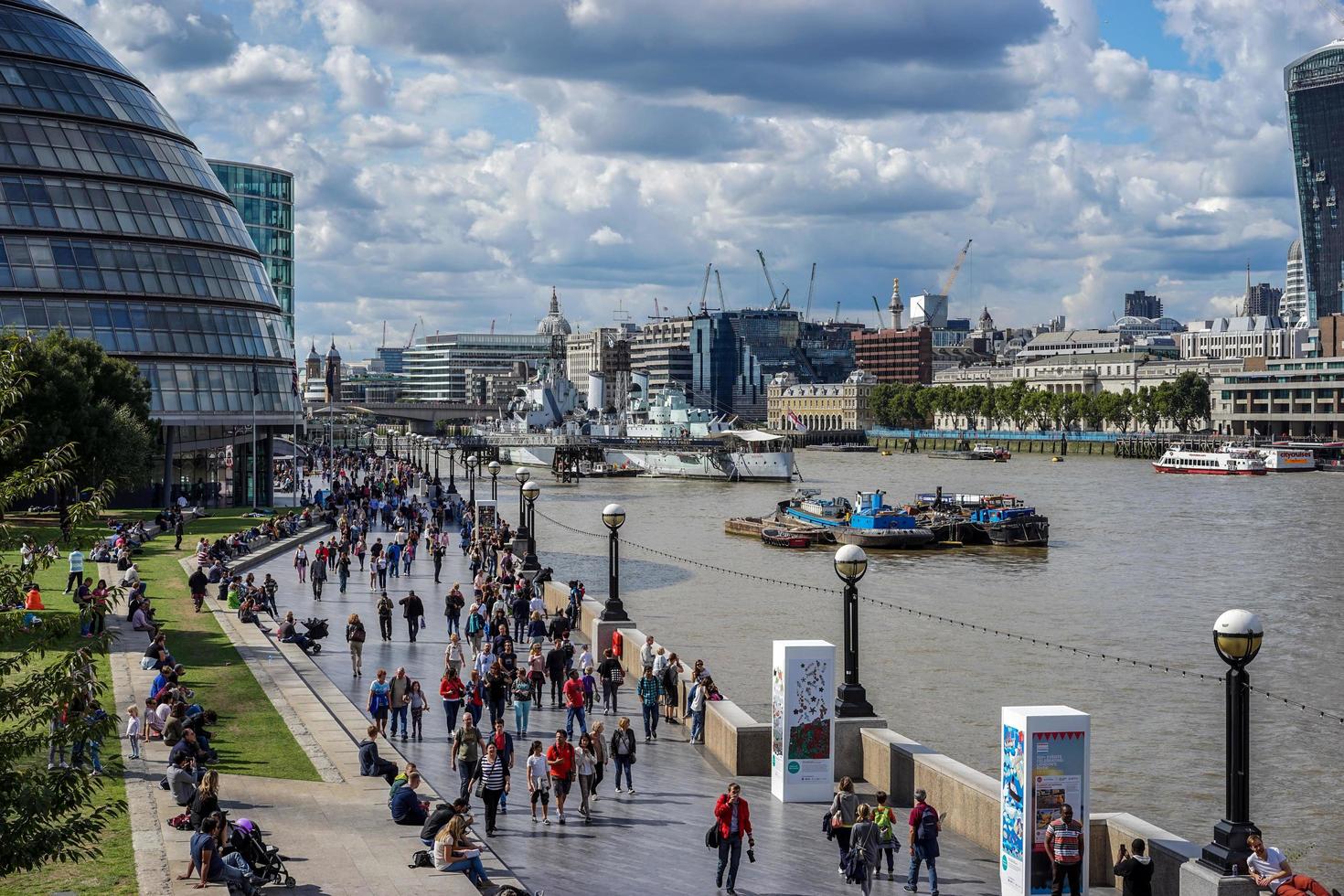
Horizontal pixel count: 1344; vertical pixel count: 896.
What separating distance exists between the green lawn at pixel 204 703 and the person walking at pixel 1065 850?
378 inches

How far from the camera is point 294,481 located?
8025cm

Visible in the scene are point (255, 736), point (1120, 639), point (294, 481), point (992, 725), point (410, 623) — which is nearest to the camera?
point (255, 736)

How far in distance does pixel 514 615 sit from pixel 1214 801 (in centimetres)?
1633

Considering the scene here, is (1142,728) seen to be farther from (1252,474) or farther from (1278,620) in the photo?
(1252,474)

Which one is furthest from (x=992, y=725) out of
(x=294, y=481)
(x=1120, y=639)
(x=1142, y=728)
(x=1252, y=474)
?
(x=1252, y=474)

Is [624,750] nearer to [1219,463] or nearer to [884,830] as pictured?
[884,830]

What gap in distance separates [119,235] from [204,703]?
47.8 metres

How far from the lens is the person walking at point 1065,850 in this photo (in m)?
16.0

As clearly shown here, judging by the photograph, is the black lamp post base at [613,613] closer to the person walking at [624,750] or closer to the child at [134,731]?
the person walking at [624,750]

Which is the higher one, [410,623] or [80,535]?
[80,535]

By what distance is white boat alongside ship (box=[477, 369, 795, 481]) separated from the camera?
14925cm

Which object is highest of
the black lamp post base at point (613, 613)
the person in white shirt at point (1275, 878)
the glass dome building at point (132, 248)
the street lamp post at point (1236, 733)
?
the glass dome building at point (132, 248)

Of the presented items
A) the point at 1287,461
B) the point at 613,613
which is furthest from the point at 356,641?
the point at 1287,461

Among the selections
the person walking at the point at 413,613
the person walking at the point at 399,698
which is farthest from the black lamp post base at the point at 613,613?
the person walking at the point at 399,698
